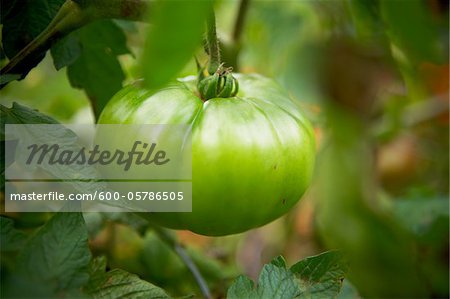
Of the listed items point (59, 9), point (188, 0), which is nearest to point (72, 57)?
point (59, 9)

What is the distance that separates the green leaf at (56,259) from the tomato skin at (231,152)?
0.33 feet

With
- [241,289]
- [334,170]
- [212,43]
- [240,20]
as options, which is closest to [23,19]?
[212,43]

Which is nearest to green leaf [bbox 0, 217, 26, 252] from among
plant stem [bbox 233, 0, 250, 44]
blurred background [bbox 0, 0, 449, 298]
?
blurred background [bbox 0, 0, 449, 298]

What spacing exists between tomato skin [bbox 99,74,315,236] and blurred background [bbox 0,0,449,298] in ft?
1.05

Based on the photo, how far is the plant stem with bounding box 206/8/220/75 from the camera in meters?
0.52

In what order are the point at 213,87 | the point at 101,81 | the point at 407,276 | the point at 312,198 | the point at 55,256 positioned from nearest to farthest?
the point at 55,256
the point at 213,87
the point at 101,81
the point at 407,276
the point at 312,198

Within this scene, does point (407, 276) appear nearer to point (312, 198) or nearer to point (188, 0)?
point (312, 198)

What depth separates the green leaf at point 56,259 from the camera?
41 centimetres

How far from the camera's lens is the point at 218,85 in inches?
22.1

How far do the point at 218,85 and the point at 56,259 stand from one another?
0.70 ft

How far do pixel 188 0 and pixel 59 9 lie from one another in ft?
1.02

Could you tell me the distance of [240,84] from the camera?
0.62 meters

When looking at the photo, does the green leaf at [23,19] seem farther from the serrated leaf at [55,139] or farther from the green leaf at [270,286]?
the green leaf at [270,286]

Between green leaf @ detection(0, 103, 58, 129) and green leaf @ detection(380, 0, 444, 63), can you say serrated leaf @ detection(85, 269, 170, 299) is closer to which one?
green leaf @ detection(0, 103, 58, 129)
